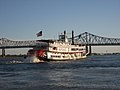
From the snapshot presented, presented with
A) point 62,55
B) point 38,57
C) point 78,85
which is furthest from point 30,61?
point 78,85

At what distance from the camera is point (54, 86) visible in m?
41.4

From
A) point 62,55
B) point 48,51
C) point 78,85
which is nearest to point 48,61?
point 48,51

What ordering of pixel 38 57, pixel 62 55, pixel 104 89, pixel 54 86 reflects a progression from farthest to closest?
pixel 62 55
pixel 38 57
pixel 54 86
pixel 104 89

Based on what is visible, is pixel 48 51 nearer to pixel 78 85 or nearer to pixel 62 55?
pixel 62 55

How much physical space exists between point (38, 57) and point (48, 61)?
422 centimetres

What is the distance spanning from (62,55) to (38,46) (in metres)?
12.5

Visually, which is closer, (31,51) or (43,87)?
(43,87)

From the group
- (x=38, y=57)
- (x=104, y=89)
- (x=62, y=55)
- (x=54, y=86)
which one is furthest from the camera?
(x=62, y=55)

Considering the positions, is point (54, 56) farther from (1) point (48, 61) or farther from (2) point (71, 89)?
(2) point (71, 89)

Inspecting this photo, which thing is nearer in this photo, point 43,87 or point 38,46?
point 43,87

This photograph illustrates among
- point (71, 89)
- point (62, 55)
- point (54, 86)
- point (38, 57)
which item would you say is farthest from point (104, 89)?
point (62, 55)

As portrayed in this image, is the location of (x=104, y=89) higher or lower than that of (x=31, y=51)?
lower

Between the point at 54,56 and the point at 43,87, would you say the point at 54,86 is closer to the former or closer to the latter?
the point at 43,87

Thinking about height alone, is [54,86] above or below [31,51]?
below
